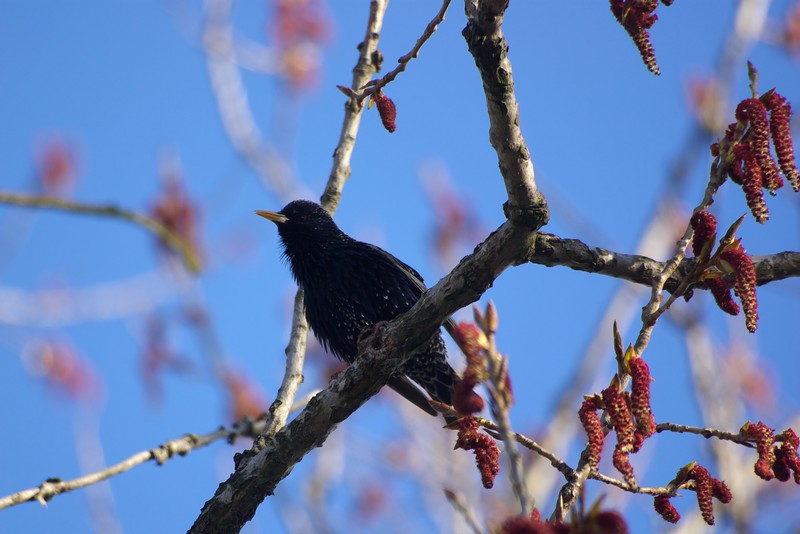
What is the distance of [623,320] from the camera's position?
627 cm

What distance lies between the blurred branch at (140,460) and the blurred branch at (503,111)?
1992 mm

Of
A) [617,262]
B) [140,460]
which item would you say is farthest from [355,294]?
[617,262]

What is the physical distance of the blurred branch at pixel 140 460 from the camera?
303 cm

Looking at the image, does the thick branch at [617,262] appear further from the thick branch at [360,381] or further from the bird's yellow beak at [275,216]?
the bird's yellow beak at [275,216]

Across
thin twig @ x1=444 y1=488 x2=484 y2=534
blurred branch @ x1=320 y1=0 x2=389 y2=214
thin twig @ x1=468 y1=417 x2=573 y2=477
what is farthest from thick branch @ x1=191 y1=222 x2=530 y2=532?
blurred branch @ x1=320 y1=0 x2=389 y2=214

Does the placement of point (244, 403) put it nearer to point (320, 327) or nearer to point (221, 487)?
point (320, 327)

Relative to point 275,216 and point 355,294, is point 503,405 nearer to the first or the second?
point 355,294

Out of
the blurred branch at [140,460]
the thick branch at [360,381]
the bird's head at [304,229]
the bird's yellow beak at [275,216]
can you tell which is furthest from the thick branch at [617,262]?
the bird's yellow beak at [275,216]

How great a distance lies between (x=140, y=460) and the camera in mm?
3604

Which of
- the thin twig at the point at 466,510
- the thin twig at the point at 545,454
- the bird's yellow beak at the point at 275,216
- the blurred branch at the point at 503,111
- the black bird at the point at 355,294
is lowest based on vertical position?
→ the thin twig at the point at 466,510

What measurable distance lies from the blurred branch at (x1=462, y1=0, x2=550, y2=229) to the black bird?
2331 millimetres

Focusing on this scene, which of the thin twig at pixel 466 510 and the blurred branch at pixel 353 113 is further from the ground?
the blurred branch at pixel 353 113

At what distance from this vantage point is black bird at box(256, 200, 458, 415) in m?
5.16

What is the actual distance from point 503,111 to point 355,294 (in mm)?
2759
